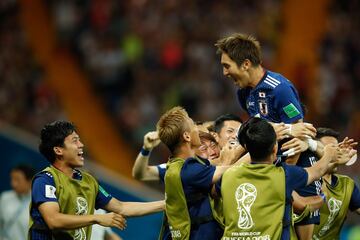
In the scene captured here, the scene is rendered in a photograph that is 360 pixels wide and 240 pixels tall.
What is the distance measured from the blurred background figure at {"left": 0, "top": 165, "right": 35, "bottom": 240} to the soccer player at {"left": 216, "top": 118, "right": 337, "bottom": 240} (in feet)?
12.1

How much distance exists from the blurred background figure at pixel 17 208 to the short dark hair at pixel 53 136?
2.56 m

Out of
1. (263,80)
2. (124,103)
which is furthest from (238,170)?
(124,103)

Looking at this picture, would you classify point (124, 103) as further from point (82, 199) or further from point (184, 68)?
point (82, 199)

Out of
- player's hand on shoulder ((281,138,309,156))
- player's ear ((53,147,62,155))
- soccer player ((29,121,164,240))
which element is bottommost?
player's hand on shoulder ((281,138,309,156))

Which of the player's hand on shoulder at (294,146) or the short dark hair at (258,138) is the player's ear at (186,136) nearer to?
the short dark hair at (258,138)

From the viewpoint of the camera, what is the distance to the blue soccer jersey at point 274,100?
673 centimetres

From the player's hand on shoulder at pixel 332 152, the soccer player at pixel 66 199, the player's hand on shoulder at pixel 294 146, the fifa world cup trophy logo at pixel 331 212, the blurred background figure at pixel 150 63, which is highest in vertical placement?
the blurred background figure at pixel 150 63

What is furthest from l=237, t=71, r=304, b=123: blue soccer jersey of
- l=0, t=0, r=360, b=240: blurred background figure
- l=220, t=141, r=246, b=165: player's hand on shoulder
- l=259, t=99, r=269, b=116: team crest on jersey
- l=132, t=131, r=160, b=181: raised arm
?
l=0, t=0, r=360, b=240: blurred background figure

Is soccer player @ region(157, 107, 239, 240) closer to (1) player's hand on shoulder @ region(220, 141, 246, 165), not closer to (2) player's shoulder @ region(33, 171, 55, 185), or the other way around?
(1) player's hand on shoulder @ region(220, 141, 246, 165)

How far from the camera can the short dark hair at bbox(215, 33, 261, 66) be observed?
6887mm

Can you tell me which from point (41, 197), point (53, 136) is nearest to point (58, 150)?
point (53, 136)

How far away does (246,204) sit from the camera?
20.2 feet

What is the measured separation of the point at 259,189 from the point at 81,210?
141 centimetres

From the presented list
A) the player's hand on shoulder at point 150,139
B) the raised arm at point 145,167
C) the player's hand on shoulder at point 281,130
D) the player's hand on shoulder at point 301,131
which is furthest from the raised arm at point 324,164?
the raised arm at point 145,167
